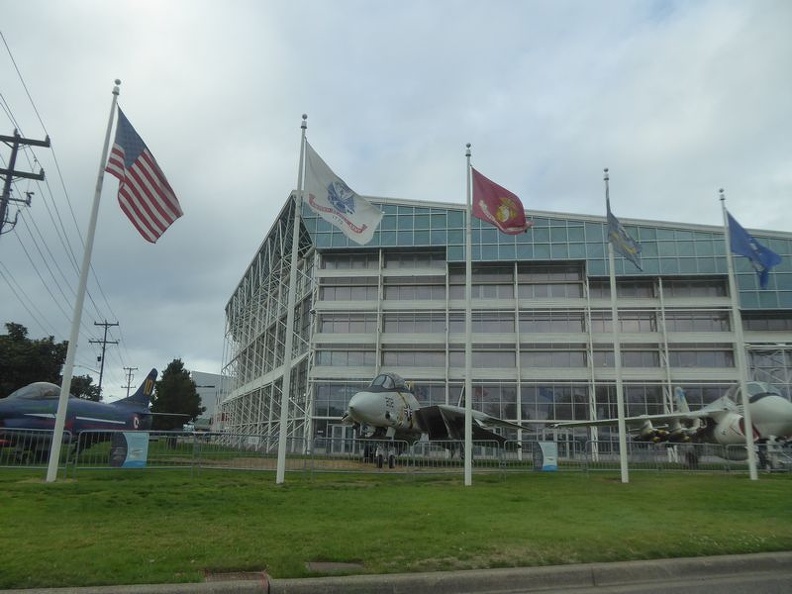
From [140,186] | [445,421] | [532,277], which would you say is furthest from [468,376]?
[532,277]

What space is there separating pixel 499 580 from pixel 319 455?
15.9m

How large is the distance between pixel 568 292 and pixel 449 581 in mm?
40044

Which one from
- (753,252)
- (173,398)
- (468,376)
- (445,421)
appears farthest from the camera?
(173,398)

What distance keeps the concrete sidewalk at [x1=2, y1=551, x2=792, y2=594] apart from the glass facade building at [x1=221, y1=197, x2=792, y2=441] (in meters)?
33.7

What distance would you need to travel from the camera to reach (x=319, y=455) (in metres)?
20.8

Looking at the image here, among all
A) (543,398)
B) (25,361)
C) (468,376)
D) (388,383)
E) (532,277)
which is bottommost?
(468,376)

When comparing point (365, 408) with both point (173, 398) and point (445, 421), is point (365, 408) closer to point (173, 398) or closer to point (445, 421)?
point (445, 421)

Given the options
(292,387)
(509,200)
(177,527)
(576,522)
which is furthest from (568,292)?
(177,527)

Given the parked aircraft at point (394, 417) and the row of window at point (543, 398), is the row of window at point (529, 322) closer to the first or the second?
the row of window at point (543, 398)

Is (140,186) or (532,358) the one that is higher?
(140,186)

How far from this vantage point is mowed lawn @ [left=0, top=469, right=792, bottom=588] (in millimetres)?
5793

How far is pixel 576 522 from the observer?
28.8 ft

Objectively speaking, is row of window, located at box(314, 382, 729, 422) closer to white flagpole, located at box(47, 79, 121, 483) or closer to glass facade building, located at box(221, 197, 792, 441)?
glass facade building, located at box(221, 197, 792, 441)

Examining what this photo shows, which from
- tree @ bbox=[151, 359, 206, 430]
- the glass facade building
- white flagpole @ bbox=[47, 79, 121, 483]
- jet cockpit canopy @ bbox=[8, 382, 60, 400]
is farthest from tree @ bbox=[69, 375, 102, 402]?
white flagpole @ bbox=[47, 79, 121, 483]
